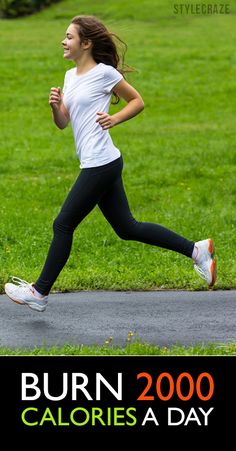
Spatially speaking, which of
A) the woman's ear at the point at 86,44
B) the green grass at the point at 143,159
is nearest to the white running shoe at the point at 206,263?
the green grass at the point at 143,159

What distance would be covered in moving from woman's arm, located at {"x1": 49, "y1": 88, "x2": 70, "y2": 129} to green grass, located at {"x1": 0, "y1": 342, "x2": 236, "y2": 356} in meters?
1.44

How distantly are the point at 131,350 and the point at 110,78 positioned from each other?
1.68m

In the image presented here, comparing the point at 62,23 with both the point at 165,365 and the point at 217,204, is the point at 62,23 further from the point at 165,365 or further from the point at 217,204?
the point at 165,365

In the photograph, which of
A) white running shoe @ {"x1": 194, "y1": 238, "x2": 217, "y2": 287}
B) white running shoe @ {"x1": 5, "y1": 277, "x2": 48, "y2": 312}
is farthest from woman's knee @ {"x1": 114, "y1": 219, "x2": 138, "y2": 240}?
white running shoe @ {"x1": 5, "y1": 277, "x2": 48, "y2": 312}

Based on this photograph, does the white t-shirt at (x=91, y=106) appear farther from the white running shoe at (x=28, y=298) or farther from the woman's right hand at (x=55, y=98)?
the white running shoe at (x=28, y=298)

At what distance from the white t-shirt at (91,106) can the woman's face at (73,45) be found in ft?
0.42

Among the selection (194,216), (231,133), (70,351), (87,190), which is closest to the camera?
(70,351)

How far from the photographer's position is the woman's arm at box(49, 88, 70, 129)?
662cm

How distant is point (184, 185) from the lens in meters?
12.8

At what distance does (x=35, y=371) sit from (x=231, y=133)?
38.8 feet

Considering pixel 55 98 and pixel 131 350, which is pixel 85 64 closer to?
pixel 55 98

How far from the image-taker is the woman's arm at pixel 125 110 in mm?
6480

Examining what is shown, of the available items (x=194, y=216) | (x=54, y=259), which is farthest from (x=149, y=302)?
(x=194, y=216)

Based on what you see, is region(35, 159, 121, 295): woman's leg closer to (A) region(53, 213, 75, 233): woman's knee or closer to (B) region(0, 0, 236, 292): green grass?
(A) region(53, 213, 75, 233): woman's knee
